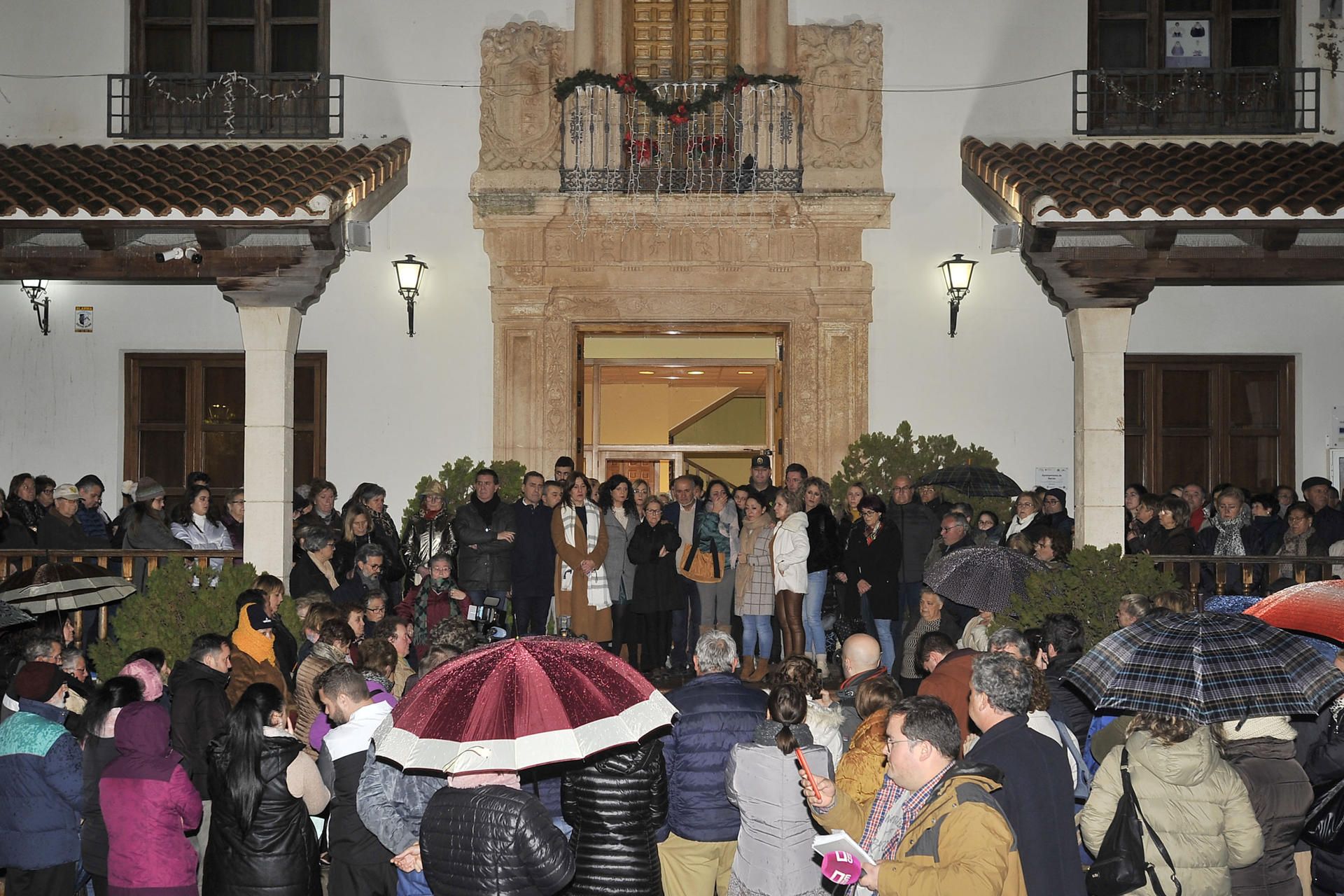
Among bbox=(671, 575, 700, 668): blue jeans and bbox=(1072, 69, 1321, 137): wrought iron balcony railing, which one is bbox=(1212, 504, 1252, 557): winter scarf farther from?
bbox=(671, 575, 700, 668): blue jeans

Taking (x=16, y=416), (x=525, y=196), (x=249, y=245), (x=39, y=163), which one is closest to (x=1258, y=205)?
(x=525, y=196)

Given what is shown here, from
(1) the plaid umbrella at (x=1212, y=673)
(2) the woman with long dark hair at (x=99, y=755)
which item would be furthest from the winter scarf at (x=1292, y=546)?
(2) the woman with long dark hair at (x=99, y=755)

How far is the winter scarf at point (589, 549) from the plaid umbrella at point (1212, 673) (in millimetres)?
6621

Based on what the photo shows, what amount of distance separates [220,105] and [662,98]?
193 inches

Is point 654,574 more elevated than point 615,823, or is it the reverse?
point 654,574

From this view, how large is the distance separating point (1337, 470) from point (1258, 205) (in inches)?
163

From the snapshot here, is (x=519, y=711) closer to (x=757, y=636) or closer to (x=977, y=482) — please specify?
(x=757, y=636)

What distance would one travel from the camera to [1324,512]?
11.6m

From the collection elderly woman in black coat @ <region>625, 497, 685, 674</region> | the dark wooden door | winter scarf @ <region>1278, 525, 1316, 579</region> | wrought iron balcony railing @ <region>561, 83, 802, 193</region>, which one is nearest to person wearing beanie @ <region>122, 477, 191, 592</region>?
elderly woman in black coat @ <region>625, 497, 685, 674</region>

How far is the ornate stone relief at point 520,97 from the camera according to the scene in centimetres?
1377

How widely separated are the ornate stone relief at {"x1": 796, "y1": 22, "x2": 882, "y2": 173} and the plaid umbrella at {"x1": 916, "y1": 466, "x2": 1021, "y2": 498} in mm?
3557

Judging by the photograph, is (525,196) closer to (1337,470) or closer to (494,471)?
(494,471)

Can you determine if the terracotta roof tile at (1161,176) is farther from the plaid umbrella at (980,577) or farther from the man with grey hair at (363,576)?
the man with grey hair at (363,576)

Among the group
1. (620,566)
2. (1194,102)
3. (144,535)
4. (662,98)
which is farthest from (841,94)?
(144,535)
